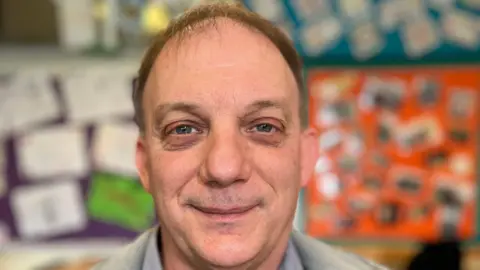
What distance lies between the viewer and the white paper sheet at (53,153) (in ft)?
5.11

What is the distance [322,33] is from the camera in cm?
158

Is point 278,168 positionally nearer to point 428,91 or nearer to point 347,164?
point 347,164

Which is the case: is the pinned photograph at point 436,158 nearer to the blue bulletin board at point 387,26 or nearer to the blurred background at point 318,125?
the blurred background at point 318,125

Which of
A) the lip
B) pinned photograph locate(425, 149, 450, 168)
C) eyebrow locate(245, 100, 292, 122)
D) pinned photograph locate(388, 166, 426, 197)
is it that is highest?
eyebrow locate(245, 100, 292, 122)

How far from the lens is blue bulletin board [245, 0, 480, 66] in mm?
1568

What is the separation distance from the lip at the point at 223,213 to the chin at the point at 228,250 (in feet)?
0.08

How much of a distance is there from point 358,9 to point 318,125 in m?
0.36

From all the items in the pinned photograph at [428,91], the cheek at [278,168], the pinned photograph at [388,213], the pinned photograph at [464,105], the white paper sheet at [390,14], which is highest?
the cheek at [278,168]

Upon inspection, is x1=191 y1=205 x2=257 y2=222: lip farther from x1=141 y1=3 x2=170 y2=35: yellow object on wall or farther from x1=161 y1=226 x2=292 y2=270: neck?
x1=141 y1=3 x2=170 y2=35: yellow object on wall

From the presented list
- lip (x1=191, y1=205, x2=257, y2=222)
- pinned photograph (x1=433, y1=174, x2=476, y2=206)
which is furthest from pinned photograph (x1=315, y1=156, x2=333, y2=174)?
lip (x1=191, y1=205, x2=257, y2=222)

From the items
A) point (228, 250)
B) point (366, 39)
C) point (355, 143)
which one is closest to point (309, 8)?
point (366, 39)

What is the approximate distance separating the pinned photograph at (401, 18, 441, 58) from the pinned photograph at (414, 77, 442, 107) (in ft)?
0.32

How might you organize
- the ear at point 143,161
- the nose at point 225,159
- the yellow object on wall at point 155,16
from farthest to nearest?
1. the yellow object on wall at point 155,16
2. the ear at point 143,161
3. the nose at point 225,159

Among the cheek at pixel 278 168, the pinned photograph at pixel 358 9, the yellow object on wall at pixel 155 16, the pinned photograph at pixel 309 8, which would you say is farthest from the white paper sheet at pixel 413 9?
the cheek at pixel 278 168
